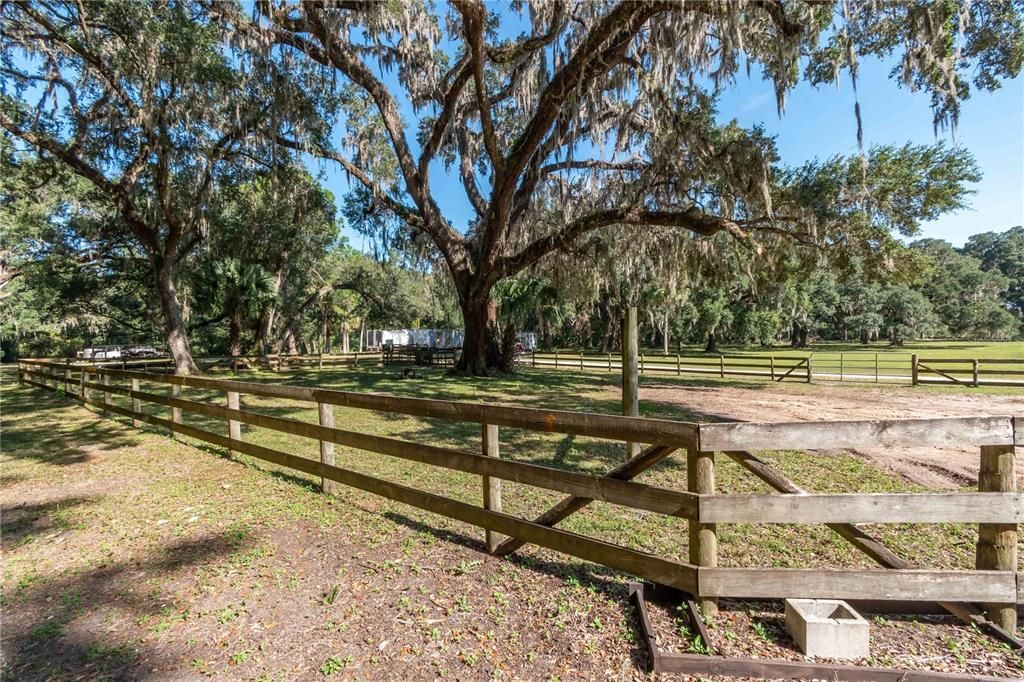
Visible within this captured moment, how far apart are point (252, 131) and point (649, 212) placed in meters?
12.0

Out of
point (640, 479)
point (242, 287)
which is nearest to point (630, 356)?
point (640, 479)

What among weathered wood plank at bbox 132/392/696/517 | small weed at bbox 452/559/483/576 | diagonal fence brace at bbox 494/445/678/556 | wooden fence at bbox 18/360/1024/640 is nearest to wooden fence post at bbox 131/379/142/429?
weathered wood plank at bbox 132/392/696/517

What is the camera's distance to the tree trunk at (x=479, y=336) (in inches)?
635

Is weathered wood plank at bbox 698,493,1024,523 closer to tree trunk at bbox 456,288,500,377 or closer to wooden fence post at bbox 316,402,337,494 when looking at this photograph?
wooden fence post at bbox 316,402,337,494

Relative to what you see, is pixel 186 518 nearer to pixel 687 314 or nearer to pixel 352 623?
pixel 352 623

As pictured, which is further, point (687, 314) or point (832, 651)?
point (687, 314)

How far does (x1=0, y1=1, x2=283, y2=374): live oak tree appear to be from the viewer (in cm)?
1035

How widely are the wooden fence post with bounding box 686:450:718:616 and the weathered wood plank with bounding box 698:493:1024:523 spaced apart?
0.08 m

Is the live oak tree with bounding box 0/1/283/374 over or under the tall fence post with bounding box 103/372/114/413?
over

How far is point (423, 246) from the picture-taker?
17.0 m

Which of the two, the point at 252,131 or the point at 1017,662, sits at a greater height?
the point at 252,131

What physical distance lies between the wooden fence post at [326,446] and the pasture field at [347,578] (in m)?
0.15

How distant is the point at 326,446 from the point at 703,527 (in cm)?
370

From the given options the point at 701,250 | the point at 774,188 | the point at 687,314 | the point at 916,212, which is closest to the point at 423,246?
the point at 701,250
